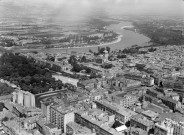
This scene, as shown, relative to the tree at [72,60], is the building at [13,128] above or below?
above

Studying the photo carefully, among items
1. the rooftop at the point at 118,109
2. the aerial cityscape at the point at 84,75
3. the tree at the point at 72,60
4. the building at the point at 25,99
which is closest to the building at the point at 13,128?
the aerial cityscape at the point at 84,75

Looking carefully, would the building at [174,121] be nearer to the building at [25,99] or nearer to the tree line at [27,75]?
the building at [25,99]

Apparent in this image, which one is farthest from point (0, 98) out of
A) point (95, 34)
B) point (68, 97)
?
point (95, 34)

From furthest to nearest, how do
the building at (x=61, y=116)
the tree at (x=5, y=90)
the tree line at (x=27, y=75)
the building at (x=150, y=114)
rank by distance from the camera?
1. the tree line at (x=27, y=75)
2. the tree at (x=5, y=90)
3. the building at (x=150, y=114)
4. the building at (x=61, y=116)

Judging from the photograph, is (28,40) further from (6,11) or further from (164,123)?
(164,123)

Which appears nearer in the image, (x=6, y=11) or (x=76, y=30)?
(x=6, y=11)

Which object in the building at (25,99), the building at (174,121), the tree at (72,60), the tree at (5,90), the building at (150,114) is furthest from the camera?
the tree at (72,60)

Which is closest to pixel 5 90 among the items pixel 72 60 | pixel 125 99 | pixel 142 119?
pixel 125 99
